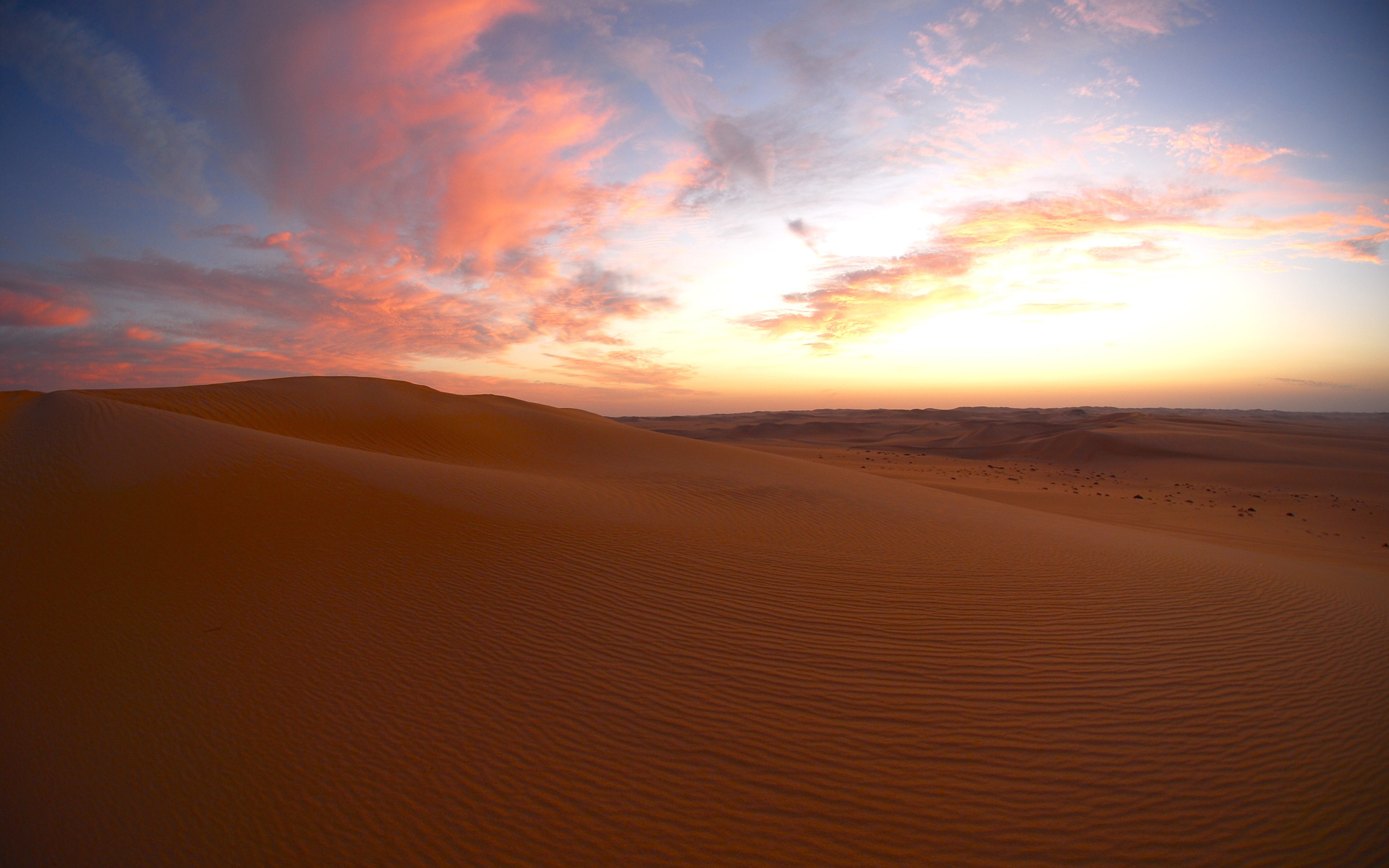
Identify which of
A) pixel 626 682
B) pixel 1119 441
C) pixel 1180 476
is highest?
pixel 1119 441

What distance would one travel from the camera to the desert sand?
3197 mm

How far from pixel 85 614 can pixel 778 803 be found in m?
6.58

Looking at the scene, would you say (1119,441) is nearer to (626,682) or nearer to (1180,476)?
(1180,476)

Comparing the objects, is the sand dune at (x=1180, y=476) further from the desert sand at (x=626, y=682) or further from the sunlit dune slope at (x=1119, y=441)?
the desert sand at (x=626, y=682)

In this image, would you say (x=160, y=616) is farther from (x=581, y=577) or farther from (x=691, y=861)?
(x=691, y=861)

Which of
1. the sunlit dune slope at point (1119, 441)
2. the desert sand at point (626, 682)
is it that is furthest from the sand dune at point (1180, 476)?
the desert sand at point (626, 682)

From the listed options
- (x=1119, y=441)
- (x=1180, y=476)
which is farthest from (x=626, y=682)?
(x=1119, y=441)

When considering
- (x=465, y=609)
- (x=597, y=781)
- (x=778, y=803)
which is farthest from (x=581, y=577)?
(x=778, y=803)

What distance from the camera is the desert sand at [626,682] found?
320 centimetres

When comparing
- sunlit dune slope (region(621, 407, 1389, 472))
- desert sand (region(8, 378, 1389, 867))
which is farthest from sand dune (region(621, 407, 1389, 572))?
desert sand (region(8, 378, 1389, 867))

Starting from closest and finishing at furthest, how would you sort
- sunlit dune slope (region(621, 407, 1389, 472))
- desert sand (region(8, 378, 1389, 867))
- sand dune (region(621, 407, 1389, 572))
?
desert sand (region(8, 378, 1389, 867)) < sand dune (region(621, 407, 1389, 572)) < sunlit dune slope (region(621, 407, 1389, 472))

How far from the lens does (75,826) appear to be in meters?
3.22

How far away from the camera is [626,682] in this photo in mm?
4508

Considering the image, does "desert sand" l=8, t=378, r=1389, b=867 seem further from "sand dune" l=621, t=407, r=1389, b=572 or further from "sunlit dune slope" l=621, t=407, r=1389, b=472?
"sunlit dune slope" l=621, t=407, r=1389, b=472
